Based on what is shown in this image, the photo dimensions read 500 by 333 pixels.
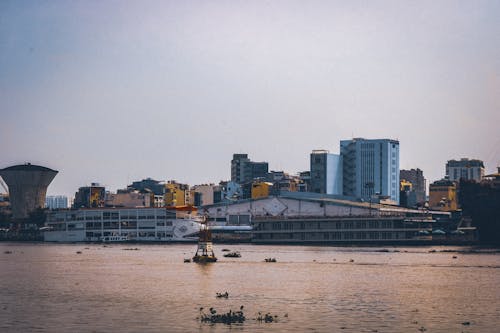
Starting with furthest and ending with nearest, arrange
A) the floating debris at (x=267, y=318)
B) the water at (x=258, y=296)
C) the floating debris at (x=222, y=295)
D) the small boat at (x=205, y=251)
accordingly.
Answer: the small boat at (x=205, y=251) < the floating debris at (x=222, y=295) < the floating debris at (x=267, y=318) < the water at (x=258, y=296)

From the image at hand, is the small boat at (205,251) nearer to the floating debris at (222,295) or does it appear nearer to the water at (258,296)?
the water at (258,296)

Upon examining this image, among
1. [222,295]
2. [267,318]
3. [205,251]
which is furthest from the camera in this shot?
[205,251]

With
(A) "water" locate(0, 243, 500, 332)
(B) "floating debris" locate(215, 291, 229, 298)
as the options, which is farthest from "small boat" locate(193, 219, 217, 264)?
(B) "floating debris" locate(215, 291, 229, 298)

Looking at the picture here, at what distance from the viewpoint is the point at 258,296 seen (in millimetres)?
83188

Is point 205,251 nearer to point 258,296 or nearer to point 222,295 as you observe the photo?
point 222,295

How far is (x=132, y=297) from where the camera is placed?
8288 centimetres

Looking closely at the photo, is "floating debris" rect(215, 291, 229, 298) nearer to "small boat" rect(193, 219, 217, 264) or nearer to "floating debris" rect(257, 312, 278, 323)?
"floating debris" rect(257, 312, 278, 323)

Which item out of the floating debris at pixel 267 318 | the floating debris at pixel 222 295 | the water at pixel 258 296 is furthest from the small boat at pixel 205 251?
the floating debris at pixel 267 318

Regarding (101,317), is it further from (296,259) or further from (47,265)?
(296,259)

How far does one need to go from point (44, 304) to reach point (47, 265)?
2549 inches

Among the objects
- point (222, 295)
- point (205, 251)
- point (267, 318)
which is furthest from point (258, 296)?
point (205, 251)

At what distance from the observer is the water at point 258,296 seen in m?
63.5

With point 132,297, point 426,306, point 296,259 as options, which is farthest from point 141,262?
point 426,306

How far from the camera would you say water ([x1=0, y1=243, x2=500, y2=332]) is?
208 ft
